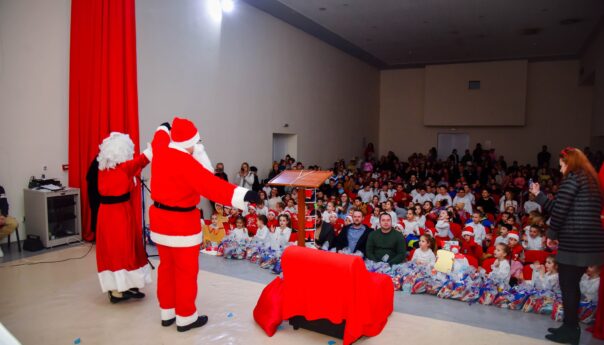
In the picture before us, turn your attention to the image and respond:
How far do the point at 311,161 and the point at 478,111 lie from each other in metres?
8.21

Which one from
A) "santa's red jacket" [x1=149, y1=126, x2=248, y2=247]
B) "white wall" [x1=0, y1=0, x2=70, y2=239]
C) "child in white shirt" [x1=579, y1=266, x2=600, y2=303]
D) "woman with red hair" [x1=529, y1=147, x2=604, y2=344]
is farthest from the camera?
"white wall" [x1=0, y1=0, x2=70, y2=239]

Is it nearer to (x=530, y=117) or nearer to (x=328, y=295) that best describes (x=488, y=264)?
(x=328, y=295)

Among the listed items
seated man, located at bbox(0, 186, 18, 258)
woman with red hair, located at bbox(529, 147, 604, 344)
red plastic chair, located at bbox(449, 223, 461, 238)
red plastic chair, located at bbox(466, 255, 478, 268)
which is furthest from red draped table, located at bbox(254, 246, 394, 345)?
seated man, located at bbox(0, 186, 18, 258)

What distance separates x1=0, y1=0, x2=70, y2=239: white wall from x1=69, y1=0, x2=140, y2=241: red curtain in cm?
18

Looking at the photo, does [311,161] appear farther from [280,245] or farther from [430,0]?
[280,245]

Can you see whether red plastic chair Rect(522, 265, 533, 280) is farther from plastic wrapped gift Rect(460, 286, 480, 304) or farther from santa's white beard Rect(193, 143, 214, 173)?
santa's white beard Rect(193, 143, 214, 173)

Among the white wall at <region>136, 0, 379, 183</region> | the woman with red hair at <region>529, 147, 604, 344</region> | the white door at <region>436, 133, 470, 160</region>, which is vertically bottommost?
the woman with red hair at <region>529, 147, 604, 344</region>

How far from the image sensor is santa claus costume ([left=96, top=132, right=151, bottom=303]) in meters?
4.02

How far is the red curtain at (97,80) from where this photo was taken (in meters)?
6.73

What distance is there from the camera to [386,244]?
5.62 m

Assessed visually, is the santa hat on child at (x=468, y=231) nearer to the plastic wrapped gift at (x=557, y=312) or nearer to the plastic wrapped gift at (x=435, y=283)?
the plastic wrapped gift at (x=435, y=283)

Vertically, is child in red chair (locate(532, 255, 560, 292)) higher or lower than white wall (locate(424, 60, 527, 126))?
lower

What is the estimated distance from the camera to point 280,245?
6371 mm

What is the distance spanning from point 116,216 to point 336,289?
7.18 ft
